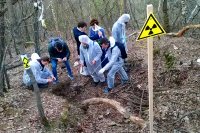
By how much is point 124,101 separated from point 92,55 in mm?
1783

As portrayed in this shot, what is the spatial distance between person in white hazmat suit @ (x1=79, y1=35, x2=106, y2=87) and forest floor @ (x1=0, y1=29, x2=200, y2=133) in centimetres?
35

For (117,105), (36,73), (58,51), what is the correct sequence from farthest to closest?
(58,51) < (36,73) < (117,105)

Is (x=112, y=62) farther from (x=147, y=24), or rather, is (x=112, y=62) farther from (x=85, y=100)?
(x=147, y=24)

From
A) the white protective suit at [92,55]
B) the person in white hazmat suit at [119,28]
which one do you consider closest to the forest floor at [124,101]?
the white protective suit at [92,55]

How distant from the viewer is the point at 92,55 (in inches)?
241

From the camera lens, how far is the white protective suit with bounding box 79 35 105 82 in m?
5.90

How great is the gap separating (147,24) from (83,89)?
3947 millimetres

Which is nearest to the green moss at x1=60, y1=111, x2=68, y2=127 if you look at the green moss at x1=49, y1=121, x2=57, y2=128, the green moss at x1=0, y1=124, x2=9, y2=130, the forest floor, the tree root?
the forest floor

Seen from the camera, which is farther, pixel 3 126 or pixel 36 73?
pixel 36 73

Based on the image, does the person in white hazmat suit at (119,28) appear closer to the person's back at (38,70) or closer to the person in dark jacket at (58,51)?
the person in dark jacket at (58,51)

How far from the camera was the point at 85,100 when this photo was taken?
5.83m

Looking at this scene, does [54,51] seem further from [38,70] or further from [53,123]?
[53,123]

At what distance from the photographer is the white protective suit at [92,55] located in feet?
19.3

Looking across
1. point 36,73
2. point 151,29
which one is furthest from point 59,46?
point 151,29
